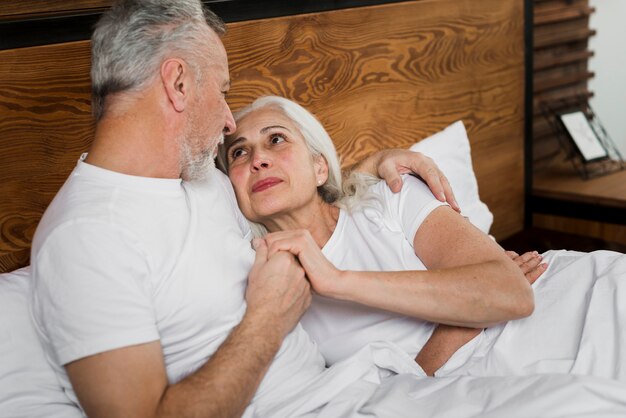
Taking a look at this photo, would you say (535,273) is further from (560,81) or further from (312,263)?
(560,81)

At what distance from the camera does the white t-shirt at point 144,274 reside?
1072 mm

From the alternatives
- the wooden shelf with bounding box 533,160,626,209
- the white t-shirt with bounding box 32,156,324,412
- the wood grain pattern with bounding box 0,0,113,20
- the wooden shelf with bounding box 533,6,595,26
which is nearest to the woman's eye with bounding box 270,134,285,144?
the white t-shirt with bounding box 32,156,324,412

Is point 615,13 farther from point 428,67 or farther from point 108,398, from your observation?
point 108,398

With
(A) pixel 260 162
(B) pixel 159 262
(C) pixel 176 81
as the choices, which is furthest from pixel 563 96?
(B) pixel 159 262

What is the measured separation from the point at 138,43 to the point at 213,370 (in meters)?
0.59

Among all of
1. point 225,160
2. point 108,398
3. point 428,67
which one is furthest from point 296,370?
point 428,67

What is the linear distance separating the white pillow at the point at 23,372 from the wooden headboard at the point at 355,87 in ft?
1.04

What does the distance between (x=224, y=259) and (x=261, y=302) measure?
0.42 feet

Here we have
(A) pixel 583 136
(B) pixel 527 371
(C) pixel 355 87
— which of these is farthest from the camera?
(A) pixel 583 136

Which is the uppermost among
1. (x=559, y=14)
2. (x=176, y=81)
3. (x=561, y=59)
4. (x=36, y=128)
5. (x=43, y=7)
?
(x=43, y=7)

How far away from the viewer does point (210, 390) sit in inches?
43.8

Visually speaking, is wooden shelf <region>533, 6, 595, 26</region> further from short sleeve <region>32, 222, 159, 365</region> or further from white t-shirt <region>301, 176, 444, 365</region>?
short sleeve <region>32, 222, 159, 365</region>

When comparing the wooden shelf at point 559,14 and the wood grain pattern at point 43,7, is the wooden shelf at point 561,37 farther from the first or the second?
the wood grain pattern at point 43,7

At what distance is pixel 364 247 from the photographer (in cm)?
162
